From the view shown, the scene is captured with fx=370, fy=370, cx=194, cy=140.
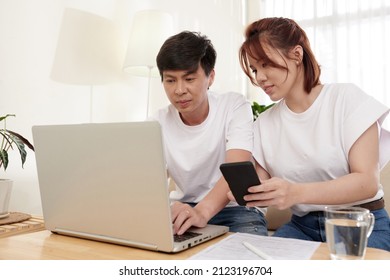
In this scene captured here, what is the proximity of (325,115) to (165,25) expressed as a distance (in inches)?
50.6

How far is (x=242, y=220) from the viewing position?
4.07ft

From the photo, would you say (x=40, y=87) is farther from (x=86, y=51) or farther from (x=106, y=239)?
(x=106, y=239)

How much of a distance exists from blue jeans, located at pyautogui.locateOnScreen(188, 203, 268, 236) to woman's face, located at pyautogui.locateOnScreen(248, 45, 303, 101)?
0.41 metres

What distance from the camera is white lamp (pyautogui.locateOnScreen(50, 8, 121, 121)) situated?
1.79m

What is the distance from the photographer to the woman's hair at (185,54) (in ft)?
3.97

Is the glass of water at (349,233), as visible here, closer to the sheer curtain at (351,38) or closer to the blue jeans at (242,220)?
the blue jeans at (242,220)

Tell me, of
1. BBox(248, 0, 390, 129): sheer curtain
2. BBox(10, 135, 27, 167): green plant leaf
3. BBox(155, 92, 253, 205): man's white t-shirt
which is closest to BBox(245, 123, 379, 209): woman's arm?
BBox(155, 92, 253, 205): man's white t-shirt

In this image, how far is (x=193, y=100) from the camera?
4.13 feet

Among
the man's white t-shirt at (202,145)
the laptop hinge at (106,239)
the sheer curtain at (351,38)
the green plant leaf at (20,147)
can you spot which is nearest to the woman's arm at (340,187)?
the laptop hinge at (106,239)

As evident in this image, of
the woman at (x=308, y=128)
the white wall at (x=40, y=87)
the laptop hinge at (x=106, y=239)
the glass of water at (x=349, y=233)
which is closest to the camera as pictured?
the glass of water at (x=349, y=233)

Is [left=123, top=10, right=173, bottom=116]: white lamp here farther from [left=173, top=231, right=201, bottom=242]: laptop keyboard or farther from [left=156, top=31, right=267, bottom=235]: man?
[left=173, top=231, right=201, bottom=242]: laptop keyboard

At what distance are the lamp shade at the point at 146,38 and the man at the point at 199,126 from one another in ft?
2.32

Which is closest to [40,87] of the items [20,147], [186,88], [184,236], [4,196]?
[20,147]
